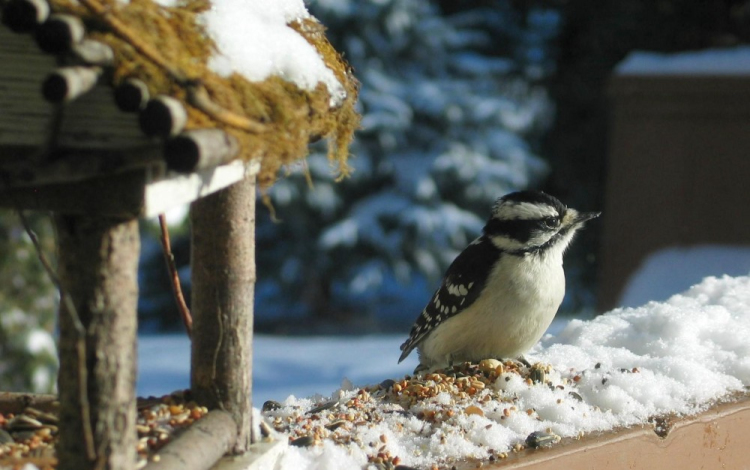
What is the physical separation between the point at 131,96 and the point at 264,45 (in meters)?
0.53

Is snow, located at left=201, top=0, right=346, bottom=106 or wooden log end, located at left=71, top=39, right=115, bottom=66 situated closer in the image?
wooden log end, located at left=71, top=39, right=115, bottom=66

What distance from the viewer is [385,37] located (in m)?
13.1

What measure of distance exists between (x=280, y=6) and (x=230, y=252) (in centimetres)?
60

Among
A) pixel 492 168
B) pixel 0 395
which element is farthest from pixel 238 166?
pixel 492 168

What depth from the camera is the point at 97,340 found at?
6.21ft

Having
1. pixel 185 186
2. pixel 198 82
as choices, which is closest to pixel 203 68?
pixel 198 82

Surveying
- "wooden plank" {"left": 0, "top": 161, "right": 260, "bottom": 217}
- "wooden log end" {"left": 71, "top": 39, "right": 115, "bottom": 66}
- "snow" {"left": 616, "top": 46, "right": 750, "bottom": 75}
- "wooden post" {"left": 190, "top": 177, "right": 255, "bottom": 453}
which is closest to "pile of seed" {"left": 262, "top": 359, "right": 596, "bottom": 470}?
"wooden post" {"left": 190, "top": 177, "right": 255, "bottom": 453}

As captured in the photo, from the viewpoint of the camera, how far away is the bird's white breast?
3.90 meters

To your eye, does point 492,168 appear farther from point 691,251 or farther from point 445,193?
point 691,251

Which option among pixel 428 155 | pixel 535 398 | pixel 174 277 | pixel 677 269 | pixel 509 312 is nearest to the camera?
pixel 174 277

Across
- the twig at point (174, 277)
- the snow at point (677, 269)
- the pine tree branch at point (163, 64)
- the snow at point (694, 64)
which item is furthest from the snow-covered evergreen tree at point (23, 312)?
the snow at point (694, 64)

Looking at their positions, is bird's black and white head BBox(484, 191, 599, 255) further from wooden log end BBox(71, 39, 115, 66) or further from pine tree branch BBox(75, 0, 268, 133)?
wooden log end BBox(71, 39, 115, 66)

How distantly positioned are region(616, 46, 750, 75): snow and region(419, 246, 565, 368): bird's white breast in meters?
5.43

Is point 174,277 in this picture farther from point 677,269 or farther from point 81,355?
point 677,269
